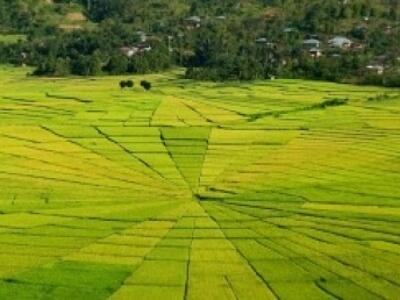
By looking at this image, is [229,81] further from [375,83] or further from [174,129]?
[174,129]

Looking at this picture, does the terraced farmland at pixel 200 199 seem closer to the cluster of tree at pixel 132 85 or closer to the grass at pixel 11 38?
the cluster of tree at pixel 132 85

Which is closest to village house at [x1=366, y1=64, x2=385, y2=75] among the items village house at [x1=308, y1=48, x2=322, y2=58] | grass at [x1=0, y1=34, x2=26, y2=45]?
village house at [x1=308, y1=48, x2=322, y2=58]

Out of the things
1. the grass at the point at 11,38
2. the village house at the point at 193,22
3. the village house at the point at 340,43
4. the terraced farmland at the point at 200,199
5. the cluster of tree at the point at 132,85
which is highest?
the terraced farmland at the point at 200,199

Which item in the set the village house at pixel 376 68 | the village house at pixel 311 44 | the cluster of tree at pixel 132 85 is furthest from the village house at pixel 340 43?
the cluster of tree at pixel 132 85

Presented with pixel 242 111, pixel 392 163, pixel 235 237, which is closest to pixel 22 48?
pixel 242 111

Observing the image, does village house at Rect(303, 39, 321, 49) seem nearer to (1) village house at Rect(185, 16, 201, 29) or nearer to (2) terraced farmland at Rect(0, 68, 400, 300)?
(1) village house at Rect(185, 16, 201, 29)
